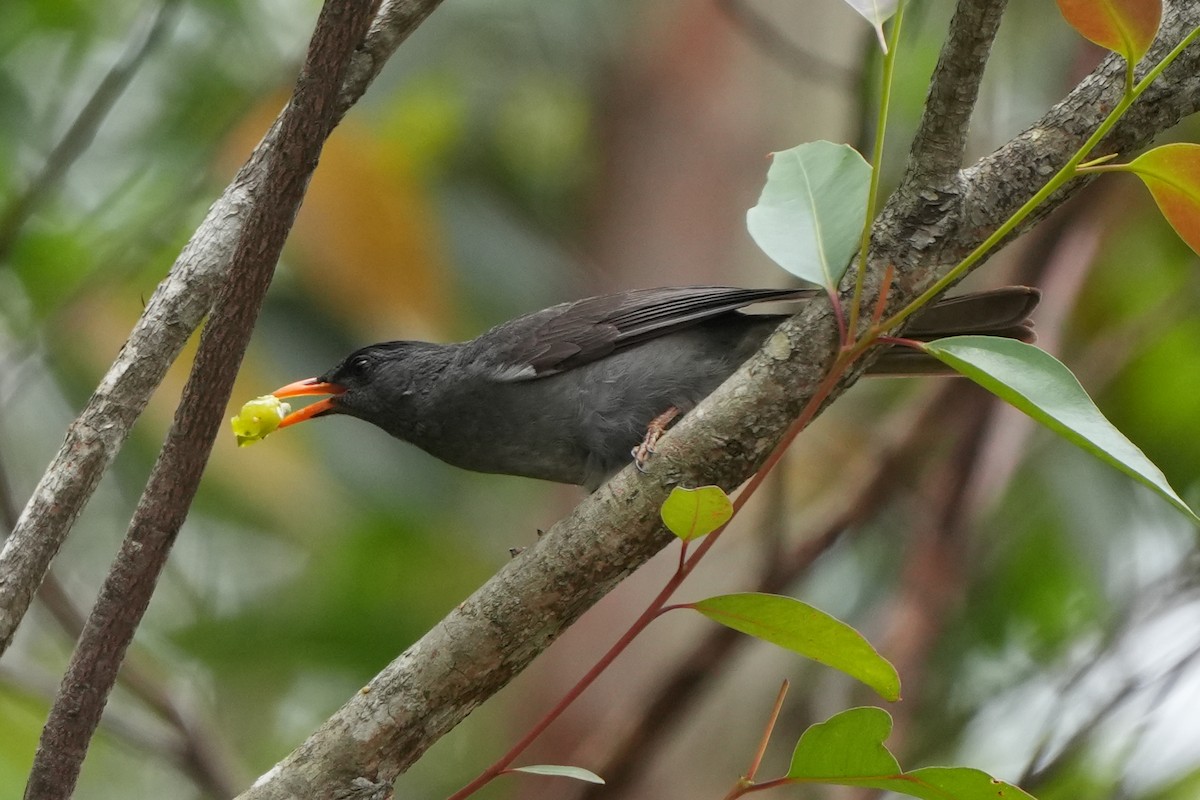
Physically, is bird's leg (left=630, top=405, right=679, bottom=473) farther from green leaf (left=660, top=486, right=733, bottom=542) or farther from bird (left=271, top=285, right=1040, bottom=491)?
green leaf (left=660, top=486, right=733, bottom=542)

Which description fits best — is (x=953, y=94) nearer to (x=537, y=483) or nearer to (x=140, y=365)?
(x=140, y=365)

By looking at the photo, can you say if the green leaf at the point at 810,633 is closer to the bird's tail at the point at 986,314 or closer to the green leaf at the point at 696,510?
the green leaf at the point at 696,510

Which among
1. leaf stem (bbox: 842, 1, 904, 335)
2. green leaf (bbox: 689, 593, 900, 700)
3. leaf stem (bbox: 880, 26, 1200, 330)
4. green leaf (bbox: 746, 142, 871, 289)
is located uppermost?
green leaf (bbox: 746, 142, 871, 289)

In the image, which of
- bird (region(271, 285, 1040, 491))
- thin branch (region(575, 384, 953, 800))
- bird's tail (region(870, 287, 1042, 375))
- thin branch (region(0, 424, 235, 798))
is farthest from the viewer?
thin branch (region(0, 424, 235, 798))

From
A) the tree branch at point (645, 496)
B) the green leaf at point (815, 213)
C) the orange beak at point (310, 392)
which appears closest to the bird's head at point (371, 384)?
the orange beak at point (310, 392)

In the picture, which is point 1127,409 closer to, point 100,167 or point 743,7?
point 743,7

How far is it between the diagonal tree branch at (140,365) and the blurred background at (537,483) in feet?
6.55

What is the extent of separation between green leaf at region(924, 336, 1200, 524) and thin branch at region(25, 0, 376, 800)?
1.31 metres

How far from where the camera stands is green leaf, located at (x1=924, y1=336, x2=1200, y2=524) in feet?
5.96

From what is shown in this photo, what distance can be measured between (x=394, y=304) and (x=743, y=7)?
236 cm

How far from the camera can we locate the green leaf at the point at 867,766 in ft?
7.14

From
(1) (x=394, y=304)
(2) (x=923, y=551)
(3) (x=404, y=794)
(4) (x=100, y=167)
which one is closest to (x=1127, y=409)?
(2) (x=923, y=551)

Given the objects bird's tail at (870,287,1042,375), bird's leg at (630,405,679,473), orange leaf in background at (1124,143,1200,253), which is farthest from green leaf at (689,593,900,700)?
bird's tail at (870,287,1042,375)

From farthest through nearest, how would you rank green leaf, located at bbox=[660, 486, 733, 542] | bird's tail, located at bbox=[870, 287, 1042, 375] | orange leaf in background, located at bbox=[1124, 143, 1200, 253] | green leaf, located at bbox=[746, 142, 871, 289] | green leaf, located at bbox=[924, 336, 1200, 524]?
bird's tail, located at bbox=[870, 287, 1042, 375] < green leaf, located at bbox=[746, 142, 871, 289] < green leaf, located at bbox=[660, 486, 733, 542] < orange leaf in background, located at bbox=[1124, 143, 1200, 253] < green leaf, located at bbox=[924, 336, 1200, 524]
